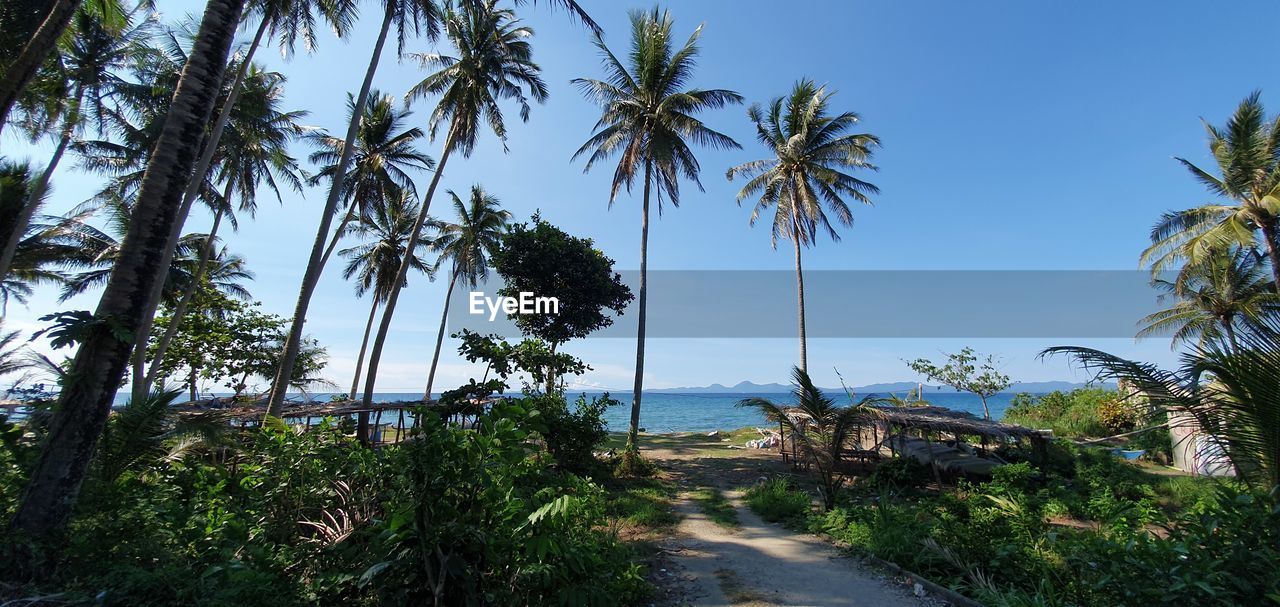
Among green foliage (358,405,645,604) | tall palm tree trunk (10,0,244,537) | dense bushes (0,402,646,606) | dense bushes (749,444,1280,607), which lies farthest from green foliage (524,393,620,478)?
tall palm tree trunk (10,0,244,537)

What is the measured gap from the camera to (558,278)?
16609 millimetres

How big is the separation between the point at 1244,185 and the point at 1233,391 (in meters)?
20.7

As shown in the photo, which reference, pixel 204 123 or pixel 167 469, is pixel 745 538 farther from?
pixel 204 123

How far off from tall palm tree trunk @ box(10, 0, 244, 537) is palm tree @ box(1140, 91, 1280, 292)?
2515 centimetres

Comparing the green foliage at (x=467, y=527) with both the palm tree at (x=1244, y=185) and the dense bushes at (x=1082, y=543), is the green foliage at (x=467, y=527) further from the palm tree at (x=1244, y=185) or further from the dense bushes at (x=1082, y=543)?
the palm tree at (x=1244, y=185)

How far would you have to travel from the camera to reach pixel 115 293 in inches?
135

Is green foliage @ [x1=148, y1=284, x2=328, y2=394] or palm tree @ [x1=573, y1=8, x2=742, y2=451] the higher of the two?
palm tree @ [x1=573, y1=8, x2=742, y2=451]

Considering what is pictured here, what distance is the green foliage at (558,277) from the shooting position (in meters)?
16.3

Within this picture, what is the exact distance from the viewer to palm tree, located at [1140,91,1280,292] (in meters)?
15.2

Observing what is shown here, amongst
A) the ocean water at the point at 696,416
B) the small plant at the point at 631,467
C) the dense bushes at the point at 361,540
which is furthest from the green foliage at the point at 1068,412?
the dense bushes at the point at 361,540

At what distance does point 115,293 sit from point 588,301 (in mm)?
13935

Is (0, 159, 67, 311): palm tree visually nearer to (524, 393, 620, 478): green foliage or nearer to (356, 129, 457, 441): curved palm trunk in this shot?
(356, 129, 457, 441): curved palm trunk

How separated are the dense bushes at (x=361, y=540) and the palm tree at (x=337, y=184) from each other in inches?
274

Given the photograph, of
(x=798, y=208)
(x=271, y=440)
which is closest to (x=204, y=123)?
(x=271, y=440)
